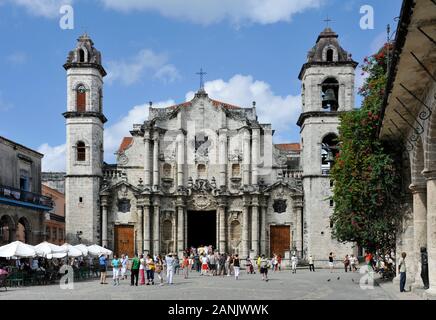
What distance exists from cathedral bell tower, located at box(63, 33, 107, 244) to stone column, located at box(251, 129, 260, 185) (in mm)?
9837

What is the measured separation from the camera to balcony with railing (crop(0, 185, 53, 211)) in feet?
112

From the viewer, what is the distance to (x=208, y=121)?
144 feet

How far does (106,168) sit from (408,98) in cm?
2991

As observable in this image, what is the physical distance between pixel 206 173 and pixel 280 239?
255 inches

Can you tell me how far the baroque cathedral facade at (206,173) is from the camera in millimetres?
41094

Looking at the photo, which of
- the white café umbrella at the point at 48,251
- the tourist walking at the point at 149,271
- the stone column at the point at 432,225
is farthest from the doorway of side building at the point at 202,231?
the stone column at the point at 432,225

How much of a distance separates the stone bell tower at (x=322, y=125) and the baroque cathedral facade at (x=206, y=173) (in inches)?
2.5

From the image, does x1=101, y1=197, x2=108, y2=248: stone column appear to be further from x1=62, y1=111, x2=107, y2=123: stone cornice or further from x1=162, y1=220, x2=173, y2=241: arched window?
x1=62, y1=111, x2=107, y2=123: stone cornice

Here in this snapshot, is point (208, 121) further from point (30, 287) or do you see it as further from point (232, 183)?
point (30, 287)

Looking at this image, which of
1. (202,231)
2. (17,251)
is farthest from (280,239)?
(17,251)

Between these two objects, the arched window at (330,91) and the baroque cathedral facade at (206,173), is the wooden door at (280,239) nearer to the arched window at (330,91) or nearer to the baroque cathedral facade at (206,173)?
the baroque cathedral facade at (206,173)

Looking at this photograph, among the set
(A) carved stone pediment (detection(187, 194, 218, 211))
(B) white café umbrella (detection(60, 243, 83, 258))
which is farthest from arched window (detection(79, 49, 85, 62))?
(B) white café umbrella (detection(60, 243, 83, 258))

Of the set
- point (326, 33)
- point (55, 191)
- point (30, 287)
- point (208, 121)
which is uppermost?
point (326, 33)

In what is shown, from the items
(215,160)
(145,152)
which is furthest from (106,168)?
(215,160)
